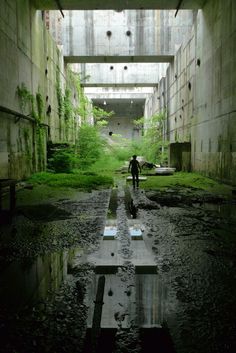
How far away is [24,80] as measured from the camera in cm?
1422

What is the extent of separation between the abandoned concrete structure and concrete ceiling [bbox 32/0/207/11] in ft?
0.17

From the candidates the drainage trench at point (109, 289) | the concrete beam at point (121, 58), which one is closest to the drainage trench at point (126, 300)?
the drainage trench at point (109, 289)

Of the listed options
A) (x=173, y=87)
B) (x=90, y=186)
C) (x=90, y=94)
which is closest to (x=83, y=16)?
(x=173, y=87)

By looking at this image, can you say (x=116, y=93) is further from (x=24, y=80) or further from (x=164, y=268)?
(x=164, y=268)

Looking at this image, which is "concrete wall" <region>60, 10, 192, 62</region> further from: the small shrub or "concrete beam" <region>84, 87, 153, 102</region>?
"concrete beam" <region>84, 87, 153, 102</region>

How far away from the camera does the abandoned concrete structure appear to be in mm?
12328

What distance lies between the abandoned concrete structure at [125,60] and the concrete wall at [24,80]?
0.13ft

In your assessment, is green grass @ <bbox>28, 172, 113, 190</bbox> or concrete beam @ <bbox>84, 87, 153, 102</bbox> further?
concrete beam @ <bbox>84, 87, 153, 102</bbox>

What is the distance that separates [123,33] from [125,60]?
195cm

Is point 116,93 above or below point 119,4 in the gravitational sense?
above

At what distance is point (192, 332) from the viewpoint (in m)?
2.63

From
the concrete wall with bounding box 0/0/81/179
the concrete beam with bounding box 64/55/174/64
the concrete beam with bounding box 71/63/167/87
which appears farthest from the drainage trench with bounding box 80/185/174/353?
the concrete beam with bounding box 71/63/167/87

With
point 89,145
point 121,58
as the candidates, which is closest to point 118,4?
point 121,58

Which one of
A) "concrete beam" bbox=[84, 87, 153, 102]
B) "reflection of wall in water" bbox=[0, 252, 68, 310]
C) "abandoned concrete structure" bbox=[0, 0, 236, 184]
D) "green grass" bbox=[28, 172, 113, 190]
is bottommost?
"reflection of wall in water" bbox=[0, 252, 68, 310]
